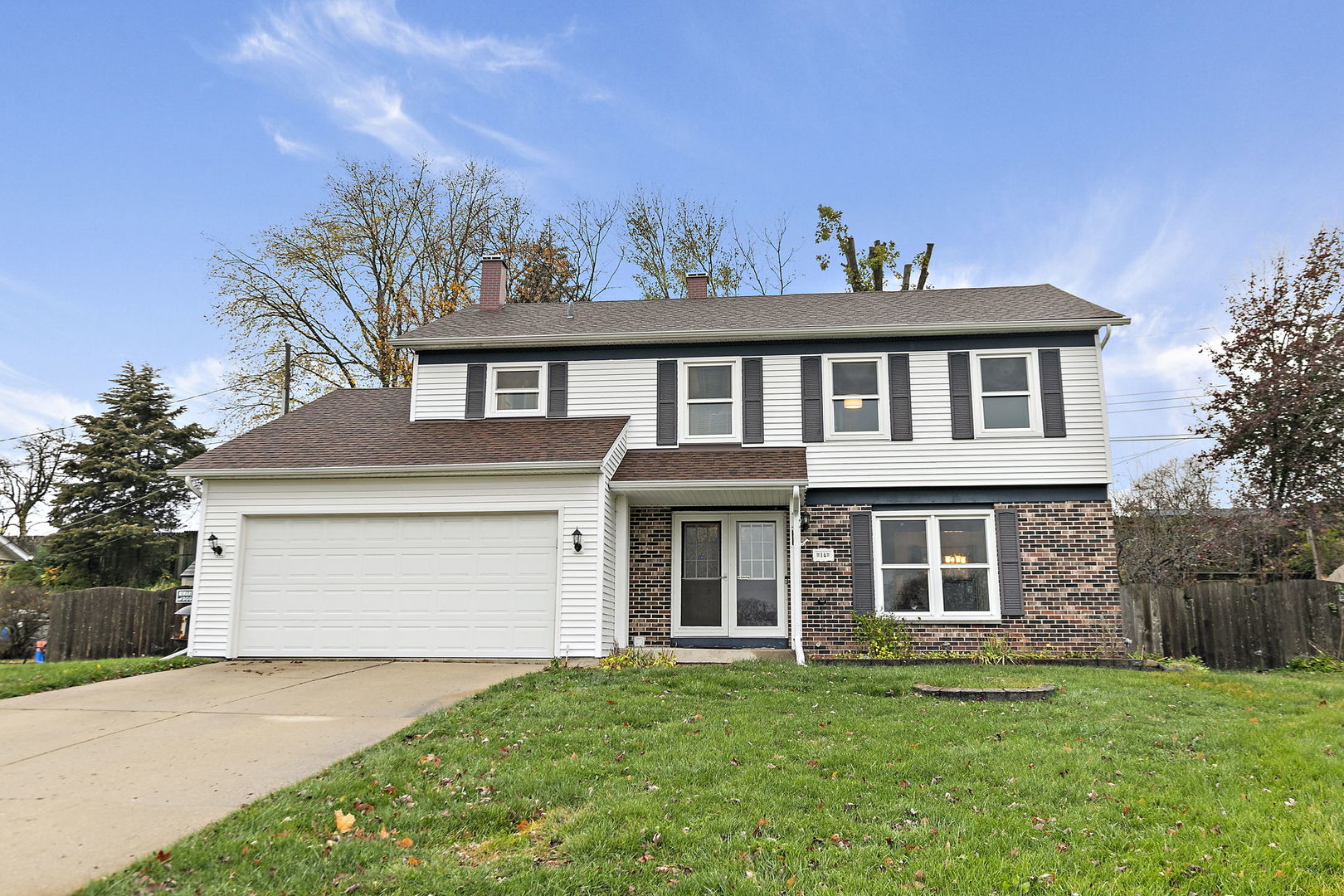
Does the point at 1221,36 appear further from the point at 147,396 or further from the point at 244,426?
the point at 147,396

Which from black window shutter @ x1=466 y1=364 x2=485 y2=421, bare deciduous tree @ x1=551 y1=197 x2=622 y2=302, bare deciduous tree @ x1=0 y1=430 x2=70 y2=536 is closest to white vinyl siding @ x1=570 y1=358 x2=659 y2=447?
black window shutter @ x1=466 y1=364 x2=485 y2=421

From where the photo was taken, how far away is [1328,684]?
A: 10.7 meters

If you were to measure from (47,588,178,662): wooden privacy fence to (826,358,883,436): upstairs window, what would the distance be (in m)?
12.0

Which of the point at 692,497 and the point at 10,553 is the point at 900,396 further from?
the point at 10,553

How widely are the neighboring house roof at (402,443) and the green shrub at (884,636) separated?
466cm

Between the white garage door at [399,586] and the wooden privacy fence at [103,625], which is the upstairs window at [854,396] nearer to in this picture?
the white garage door at [399,586]

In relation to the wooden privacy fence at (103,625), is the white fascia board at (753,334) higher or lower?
higher

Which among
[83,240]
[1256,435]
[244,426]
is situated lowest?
[1256,435]

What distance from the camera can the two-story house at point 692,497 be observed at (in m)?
12.4

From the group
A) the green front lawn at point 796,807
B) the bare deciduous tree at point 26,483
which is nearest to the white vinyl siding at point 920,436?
the green front lawn at point 796,807

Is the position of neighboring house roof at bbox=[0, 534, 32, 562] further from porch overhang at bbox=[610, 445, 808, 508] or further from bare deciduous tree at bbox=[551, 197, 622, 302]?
porch overhang at bbox=[610, 445, 808, 508]

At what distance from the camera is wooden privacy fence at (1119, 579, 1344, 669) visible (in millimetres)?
13664

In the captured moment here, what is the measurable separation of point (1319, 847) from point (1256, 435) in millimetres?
14904

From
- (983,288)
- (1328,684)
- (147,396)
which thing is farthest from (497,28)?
(147,396)
